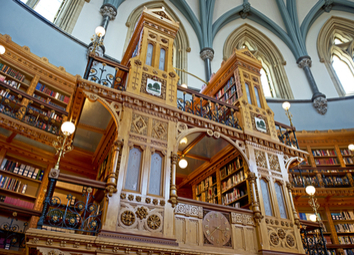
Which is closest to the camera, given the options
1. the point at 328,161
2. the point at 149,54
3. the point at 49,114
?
the point at 149,54

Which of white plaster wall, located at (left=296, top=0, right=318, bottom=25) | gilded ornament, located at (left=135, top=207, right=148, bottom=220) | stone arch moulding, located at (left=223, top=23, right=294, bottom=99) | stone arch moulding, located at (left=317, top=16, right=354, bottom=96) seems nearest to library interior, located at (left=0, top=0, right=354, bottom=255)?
gilded ornament, located at (left=135, top=207, right=148, bottom=220)

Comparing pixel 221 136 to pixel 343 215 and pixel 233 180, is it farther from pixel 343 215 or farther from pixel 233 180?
pixel 343 215

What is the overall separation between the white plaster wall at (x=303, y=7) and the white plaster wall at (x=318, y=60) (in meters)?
0.79

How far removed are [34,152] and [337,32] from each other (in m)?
16.4

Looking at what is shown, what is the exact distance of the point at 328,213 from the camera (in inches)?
360

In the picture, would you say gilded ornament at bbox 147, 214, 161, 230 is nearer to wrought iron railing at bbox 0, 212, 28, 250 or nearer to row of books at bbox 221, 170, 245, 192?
row of books at bbox 221, 170, 245, 192

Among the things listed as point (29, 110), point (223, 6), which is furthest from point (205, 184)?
point (223, 6)

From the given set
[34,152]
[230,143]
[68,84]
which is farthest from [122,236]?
[68,84]

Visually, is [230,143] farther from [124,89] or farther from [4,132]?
[4,132]

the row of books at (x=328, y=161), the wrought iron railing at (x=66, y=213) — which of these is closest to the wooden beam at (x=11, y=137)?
the wrought iron railing at (x=66, y=213)

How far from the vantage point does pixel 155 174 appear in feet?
15.9

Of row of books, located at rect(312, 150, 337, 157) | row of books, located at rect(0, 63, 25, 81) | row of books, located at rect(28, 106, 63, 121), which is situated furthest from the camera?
row of books, located at rect(312, 150, 337, 157)

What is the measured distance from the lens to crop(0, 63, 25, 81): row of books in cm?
687

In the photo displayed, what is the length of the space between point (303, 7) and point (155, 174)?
15.4m
